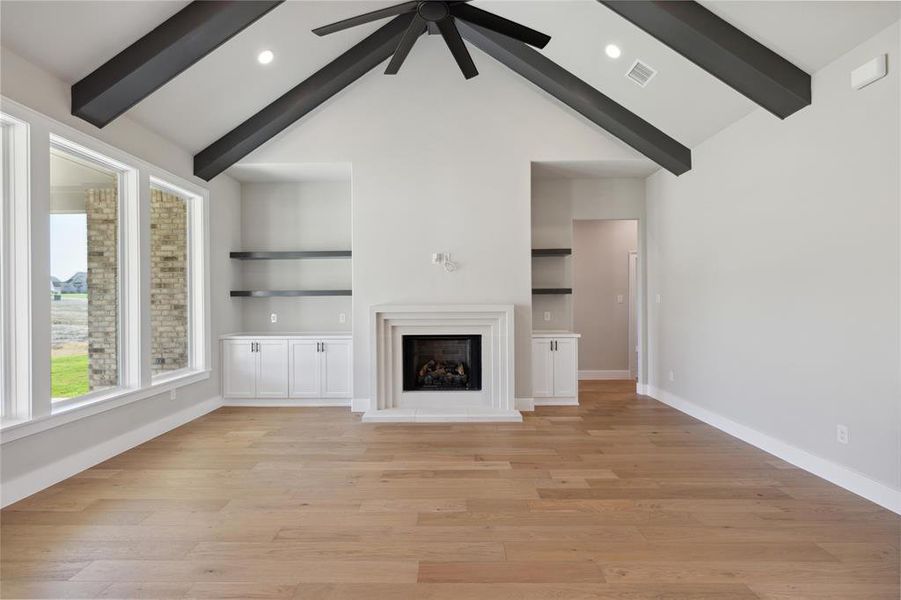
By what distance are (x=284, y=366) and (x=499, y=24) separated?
4.22 meters

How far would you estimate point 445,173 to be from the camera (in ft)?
17.6

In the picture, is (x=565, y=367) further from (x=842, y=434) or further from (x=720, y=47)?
(x=720, y=47)

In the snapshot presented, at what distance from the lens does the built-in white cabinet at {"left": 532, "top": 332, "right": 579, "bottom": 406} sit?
5527mm

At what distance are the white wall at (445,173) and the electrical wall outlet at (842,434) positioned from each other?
285cm

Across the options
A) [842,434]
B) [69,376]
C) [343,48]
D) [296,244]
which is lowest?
[842,434]

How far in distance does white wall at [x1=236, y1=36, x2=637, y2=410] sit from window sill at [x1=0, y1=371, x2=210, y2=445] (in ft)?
6.31

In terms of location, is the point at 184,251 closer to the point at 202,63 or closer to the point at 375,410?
the point at 202,63

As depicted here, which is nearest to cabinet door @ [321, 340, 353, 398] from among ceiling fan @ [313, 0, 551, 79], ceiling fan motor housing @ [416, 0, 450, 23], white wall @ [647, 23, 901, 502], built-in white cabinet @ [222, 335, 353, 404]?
built-in white cabinet @ [222, 335, 353, 404]

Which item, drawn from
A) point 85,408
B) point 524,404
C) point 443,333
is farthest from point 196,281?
point 524,404

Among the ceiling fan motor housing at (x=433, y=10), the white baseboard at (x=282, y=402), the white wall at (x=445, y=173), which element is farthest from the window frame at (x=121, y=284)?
the ceiling fan motor housing at (x=433, y=10)

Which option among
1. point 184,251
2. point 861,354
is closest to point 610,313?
point 861,354

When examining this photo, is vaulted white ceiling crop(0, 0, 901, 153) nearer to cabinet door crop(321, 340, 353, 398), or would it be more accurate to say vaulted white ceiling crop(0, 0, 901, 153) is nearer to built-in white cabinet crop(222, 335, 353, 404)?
built-in white cabinet crop(222, 335, 353, 404)

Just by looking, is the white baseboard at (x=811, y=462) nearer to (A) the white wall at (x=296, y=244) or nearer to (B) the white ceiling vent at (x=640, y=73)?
(B) the white ceiling vent at (x=640, y=73)

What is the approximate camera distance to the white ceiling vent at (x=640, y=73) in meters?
4.05
